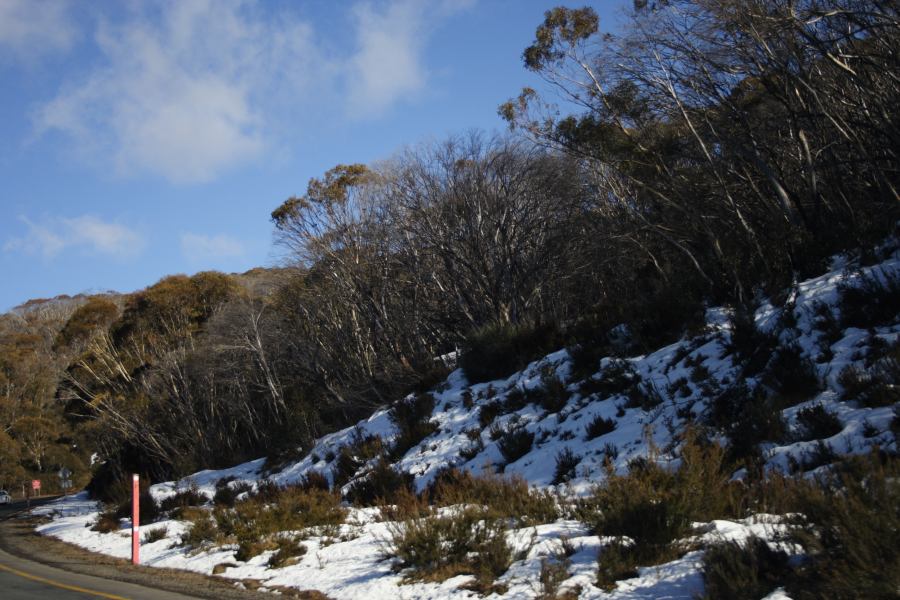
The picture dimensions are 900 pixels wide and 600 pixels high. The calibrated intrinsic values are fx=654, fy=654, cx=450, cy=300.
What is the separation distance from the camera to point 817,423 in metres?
8.63

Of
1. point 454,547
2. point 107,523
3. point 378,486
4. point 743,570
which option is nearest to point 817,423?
point 743,570

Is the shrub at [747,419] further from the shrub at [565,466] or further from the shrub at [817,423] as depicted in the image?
the shrub at [565,466]

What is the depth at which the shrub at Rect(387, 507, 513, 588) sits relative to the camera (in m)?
6.69

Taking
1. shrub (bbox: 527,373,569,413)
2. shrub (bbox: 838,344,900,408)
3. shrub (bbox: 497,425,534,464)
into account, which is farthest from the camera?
shrub (bbox: 527,373,569,413)

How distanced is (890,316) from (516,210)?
12.9 m

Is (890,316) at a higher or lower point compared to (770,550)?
higher

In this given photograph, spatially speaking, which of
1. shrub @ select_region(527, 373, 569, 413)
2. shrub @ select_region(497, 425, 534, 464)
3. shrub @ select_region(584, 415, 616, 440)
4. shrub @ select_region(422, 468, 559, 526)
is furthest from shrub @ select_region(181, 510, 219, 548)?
shrub @ select_region(527, 373, 569, 413)

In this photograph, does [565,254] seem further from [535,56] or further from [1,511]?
[1,511]

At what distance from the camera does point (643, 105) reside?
1755cm

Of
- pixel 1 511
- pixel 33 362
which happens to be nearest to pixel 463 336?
pixel 1 511

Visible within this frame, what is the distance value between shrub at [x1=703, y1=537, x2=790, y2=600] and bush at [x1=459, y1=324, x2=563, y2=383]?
12.6 meters

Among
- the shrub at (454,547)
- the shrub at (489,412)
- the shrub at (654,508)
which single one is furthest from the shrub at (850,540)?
the shrub at (489,412)

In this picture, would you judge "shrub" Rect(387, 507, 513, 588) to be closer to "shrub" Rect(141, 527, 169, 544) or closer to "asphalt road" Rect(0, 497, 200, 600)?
"asphalt road" Rect(0, 497, 200, 600)

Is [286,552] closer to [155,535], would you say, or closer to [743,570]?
[155,535]
